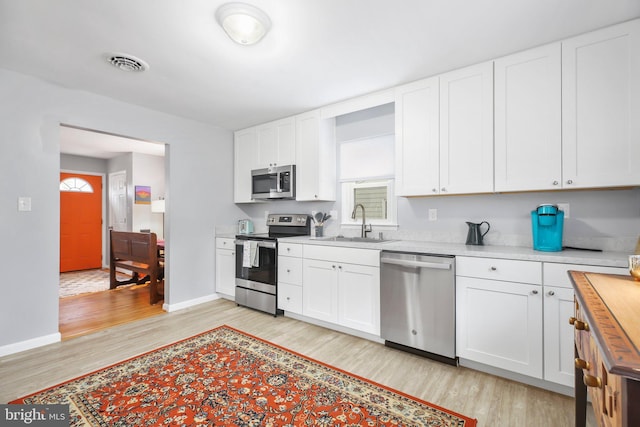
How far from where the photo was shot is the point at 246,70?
2633 millimetres

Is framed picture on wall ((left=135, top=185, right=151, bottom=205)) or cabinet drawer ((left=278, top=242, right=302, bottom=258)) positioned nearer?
cabinet drawer ((left=278, top=242, right=302, bottom=258))

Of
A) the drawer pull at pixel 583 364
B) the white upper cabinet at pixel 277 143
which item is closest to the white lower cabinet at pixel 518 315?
the drawer pull at pixel 583 364

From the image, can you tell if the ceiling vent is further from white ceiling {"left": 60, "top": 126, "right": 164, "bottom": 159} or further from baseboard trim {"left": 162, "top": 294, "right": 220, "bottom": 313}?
baseboard trim {"left": 162, "top": 294, "right": 220, "bottom": 313}

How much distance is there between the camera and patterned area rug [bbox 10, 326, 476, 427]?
1753 millimetres

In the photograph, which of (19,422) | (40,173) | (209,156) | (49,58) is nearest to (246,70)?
(49,58)

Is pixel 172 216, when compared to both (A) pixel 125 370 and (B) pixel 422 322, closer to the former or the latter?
(A) pixel 125 370

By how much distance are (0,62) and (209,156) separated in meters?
2.12

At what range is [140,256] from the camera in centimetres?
438

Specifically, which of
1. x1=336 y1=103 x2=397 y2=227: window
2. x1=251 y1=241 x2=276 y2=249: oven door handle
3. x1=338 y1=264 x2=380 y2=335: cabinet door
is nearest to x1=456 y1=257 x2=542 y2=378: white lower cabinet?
x1=338 y1=264 x2=380 y2=335: cabinet door

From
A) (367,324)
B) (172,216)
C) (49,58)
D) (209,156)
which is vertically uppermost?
(49,58)

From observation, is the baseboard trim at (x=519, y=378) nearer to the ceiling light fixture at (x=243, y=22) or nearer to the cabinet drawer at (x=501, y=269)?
the cabinet drawer at (x=501, y=269)

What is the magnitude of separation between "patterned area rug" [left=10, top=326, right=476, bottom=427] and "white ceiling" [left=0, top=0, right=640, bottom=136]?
245 cm

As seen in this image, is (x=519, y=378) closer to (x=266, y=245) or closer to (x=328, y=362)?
(x=328, y=362)

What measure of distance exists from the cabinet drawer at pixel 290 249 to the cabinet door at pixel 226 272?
2.99 feet
